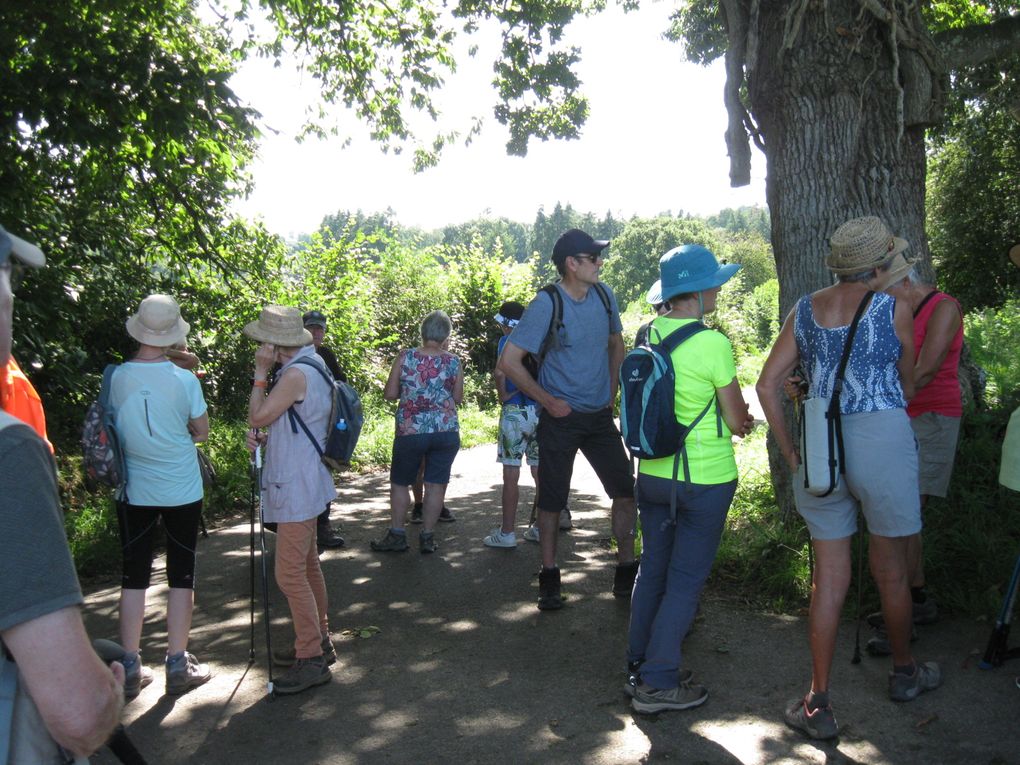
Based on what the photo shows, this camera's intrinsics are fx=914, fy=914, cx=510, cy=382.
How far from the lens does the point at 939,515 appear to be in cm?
536

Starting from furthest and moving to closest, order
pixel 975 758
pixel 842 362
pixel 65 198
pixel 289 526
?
pixel 65 198 → pixel 289 526 → pixel 842 362 → pixel 975 758

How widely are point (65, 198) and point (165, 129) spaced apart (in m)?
2.97

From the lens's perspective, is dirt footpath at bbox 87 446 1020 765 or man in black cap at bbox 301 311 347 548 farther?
man in black cap at bbox 301 311 347 548

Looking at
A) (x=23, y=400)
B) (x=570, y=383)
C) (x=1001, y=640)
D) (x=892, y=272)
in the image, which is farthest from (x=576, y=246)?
(x=23, y=400)

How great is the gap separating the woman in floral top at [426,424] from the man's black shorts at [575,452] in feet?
5.09

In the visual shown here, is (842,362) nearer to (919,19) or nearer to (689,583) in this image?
(689,583)

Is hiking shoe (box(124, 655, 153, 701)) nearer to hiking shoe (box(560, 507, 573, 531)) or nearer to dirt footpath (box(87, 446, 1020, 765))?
dirt footpath (box(87, 446, 1020, 765))

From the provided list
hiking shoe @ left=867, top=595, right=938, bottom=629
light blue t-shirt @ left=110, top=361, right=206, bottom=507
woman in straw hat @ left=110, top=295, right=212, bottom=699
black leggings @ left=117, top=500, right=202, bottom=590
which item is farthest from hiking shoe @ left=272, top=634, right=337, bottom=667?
hiking shoe @ left=867, top=595, right=938, bottom=629

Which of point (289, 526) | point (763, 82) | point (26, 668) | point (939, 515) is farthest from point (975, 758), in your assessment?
point (763, 82)

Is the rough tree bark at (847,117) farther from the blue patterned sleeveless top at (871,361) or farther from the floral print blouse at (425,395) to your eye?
the floral print blouse at (425,395)

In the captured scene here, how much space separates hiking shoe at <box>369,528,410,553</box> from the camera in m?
6.91

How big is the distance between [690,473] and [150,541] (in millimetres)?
2674

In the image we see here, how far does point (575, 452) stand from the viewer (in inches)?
211

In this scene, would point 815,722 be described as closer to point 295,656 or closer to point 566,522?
point 295,656
